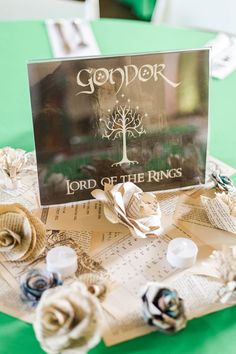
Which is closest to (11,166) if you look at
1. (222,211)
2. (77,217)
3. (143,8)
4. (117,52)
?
(77,217)

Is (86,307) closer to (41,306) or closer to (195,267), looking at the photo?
(41,306)

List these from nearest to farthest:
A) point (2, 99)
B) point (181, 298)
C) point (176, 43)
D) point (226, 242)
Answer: point (181, 298) → point (226, 242) → point (2, 99) → point (176, 43)

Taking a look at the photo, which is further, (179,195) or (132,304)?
(179,195)

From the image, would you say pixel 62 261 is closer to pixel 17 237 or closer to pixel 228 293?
pixel 17 237

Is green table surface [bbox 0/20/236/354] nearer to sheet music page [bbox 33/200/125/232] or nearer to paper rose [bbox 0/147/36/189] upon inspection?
paper rose [bbox 0/147/36/189]

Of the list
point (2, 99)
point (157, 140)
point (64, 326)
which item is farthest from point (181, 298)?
point (2, 99)

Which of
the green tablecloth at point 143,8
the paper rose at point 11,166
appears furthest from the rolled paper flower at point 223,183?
the green tablecloth at point 143,8
